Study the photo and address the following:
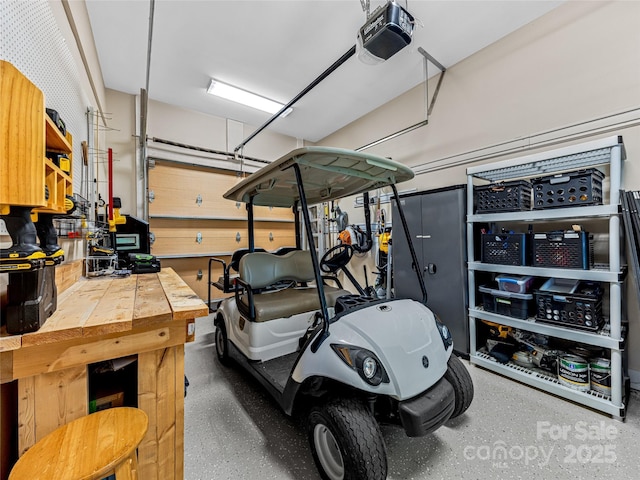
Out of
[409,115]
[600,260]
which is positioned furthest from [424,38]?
[600,260]

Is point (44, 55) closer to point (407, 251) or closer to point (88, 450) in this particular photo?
point (88, 450)

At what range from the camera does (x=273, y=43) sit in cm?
311

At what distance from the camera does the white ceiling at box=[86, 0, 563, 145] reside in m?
2.65

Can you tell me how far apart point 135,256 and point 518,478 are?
3336mm

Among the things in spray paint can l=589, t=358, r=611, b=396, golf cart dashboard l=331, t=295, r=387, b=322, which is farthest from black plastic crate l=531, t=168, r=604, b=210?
golf cart dashboard l=331, t=295, r=387, b=322

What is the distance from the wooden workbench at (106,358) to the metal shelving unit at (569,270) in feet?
8.75

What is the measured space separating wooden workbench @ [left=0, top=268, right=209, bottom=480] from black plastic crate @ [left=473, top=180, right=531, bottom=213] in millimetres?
2740

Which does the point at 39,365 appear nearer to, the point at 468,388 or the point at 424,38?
the point at 468,388

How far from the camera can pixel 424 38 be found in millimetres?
3035

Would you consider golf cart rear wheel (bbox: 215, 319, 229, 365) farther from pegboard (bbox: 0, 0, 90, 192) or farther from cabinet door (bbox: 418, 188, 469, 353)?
cabinet door (bbox: 418, 188, 469, 353)

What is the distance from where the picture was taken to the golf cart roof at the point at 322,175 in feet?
5.11

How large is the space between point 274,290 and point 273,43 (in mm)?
2936

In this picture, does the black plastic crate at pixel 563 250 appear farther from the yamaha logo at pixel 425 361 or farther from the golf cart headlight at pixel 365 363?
the golf cart headlight at pixel 365 363

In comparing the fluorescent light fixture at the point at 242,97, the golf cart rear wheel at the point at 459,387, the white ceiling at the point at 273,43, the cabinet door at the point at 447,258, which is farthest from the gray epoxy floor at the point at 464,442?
the fluorescent light fixture at the point at 242,97
